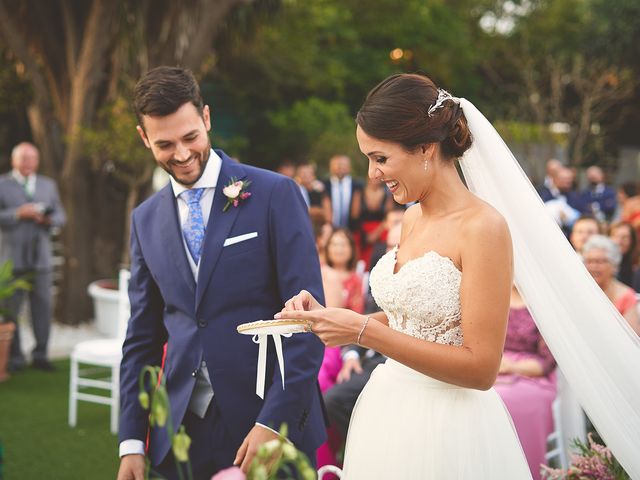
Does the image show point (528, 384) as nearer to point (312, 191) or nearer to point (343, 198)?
point (343, 198)

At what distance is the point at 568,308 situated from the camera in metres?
2.45

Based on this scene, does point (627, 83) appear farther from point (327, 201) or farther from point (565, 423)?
point (565, 423)

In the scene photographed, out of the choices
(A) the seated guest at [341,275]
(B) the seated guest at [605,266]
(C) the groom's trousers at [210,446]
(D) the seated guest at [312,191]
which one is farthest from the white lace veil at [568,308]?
(D) the seated guest at [312,191]

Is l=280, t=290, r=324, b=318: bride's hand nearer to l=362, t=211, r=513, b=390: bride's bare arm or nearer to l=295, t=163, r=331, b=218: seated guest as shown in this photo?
l=362, t=211, r=513, b=390: bride's bare arm

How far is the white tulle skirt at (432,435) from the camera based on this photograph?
2215 mm

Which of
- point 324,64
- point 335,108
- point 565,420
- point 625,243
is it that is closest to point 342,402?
point 565,420

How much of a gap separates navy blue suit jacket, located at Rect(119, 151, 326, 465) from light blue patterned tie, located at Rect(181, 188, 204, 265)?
41 mm

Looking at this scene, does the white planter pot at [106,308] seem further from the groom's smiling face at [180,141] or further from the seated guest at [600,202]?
the groom's smiling face at [180,141]

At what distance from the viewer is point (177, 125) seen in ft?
7.89

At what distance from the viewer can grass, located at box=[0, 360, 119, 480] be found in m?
4.87

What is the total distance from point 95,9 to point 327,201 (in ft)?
11.2

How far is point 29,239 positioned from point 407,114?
5994mm

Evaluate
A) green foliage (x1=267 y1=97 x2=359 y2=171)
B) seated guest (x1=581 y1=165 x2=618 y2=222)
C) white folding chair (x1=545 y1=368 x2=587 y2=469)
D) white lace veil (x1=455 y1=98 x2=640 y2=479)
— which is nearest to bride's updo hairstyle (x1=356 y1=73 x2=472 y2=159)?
white lace veil (x1=455 y1=98 x2=640 y2=479)

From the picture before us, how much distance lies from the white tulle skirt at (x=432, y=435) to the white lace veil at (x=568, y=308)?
0.30 meters
